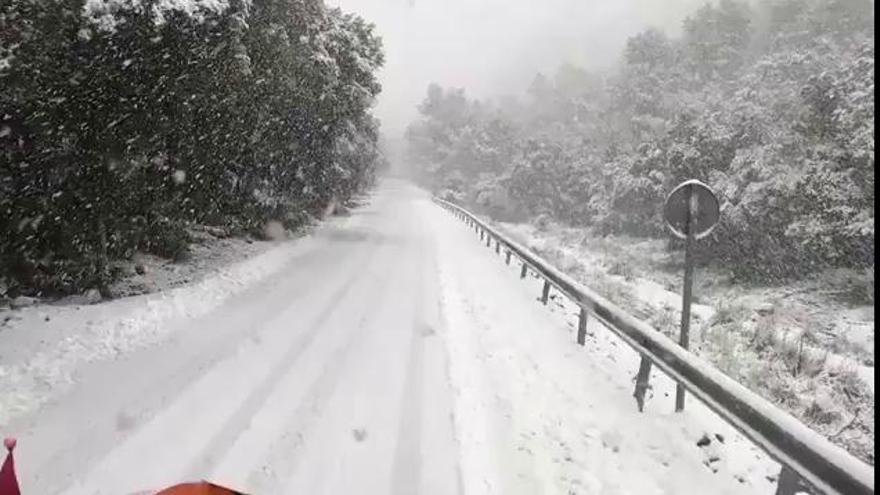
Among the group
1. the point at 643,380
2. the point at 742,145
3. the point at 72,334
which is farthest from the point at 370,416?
the point at 742,145

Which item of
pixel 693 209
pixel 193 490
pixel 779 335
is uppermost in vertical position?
pixel 693 209

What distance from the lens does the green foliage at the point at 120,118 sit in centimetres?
942

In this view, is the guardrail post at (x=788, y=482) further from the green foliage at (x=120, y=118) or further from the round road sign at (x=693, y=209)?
the green foliage at (x=120, y=118)

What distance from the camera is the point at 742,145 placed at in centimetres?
2708

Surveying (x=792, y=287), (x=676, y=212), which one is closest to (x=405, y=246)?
(x=792, y=287)

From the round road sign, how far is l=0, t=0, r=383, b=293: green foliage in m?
7.34

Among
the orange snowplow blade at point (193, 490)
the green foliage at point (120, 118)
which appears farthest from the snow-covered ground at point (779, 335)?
the green foliage at point (120, 118)

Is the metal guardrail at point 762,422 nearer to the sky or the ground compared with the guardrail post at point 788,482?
nearer to the sky

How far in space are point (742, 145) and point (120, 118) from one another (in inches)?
942

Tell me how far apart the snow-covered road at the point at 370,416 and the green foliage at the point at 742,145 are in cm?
1550

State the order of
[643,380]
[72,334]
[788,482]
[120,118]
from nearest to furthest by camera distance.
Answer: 1. [788,482]
2. [643,380]
3. [72,334]
4. [120,118]

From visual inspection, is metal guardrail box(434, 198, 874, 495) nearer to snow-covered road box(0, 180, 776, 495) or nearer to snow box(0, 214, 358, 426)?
snow-covered road box(0, 180, 776, 495)

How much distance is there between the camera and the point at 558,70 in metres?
100

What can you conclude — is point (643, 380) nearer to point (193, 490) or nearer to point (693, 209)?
point (693, 209)
